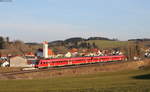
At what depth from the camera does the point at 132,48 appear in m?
144

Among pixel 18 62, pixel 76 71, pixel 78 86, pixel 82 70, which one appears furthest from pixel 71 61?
pixel 78 86

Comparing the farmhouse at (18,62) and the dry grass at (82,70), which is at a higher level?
the farmhouse at (18,62)

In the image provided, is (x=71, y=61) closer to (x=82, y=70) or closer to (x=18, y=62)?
(x=82, y=70)

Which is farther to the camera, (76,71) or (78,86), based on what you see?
(76,71)

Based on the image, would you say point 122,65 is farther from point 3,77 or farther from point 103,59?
point 3,77

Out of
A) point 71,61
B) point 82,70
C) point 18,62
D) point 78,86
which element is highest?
point 71,61

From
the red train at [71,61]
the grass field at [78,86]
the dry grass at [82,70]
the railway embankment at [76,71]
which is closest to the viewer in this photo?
the grass field at [78,86]

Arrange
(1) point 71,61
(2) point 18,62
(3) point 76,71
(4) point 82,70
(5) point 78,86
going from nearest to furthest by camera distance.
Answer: (5) point 78,86
(3) point 76,71
(4) point 82,70
(1) point 71,61
(2) point 18,62

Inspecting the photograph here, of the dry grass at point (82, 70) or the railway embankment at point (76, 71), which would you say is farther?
the dry grass at point (82, 70)

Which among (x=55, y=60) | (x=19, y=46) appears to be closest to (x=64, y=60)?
(x=55, y=60)

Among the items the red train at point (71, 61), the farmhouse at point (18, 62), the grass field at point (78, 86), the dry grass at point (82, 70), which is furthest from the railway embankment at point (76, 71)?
the farmhouse at point (18, 62)

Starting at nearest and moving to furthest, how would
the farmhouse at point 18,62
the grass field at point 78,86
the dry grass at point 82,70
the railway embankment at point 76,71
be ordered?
the grass field at point 78,86 < the railway embankment at point 76,71 < the dry grass at point 82,70 < the farmhouse at point 18,62

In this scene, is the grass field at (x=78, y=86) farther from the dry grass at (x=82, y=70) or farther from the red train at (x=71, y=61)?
the red train at (x=71, y=61)

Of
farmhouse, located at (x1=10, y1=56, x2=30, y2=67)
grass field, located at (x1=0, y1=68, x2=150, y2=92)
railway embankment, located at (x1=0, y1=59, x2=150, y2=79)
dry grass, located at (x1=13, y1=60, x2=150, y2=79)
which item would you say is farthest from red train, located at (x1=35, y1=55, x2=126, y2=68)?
grass field, located at (x1=0, y1=68, x2=150, y2=92)
